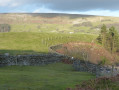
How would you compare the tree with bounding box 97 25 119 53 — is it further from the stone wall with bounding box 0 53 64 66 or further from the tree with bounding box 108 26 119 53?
the stone wall with bounding box 0 53 64 66

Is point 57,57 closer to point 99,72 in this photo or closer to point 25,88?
point 99,72

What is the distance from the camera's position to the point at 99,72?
3403 centimetres

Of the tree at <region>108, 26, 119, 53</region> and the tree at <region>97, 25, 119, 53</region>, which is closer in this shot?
the tree at <region>97, 25, 119, 53</region>

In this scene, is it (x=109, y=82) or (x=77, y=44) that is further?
(x=77, y=44)

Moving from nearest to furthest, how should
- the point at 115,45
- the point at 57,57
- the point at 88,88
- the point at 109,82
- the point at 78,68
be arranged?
the point at 88,88, the point at 109,82, the point at 78,68, the point at 57,57, the point at 115,45

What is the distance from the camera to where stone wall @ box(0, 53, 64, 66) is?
43.5 m

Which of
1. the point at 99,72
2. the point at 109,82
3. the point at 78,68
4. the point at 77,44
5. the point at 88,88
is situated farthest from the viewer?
the point at 77,44

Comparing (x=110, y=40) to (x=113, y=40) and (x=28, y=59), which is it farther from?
(x=28, y=59)

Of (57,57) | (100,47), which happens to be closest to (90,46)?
(100,47)

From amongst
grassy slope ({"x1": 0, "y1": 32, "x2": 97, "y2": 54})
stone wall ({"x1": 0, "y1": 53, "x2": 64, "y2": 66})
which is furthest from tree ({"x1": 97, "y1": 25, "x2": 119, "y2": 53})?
stone wall ({"x1": 0, "y1": 53, "x2": 64, "y2": 66})

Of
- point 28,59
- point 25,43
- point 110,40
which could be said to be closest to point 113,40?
point 110,40

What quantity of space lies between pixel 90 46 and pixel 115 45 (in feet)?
50.5

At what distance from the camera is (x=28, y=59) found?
4647 cm

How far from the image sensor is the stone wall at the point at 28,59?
43.5 meters
